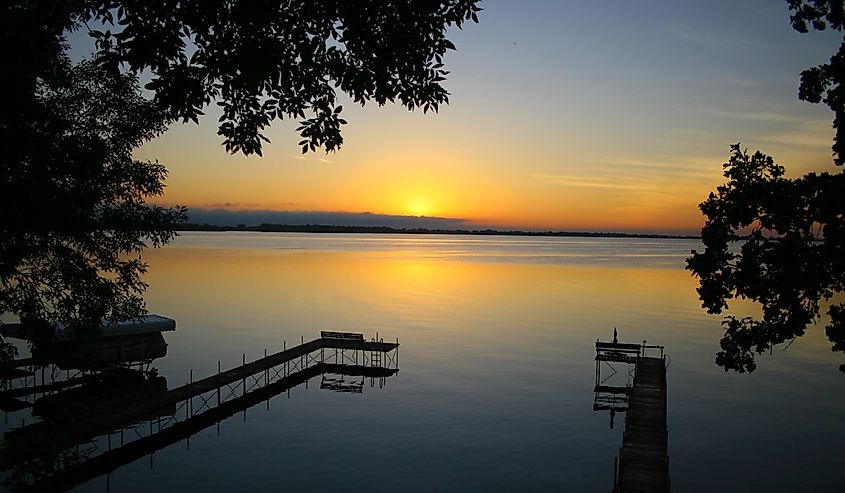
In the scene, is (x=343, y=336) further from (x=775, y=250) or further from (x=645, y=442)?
(x=775, y=250)

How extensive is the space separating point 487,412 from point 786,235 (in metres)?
24.3

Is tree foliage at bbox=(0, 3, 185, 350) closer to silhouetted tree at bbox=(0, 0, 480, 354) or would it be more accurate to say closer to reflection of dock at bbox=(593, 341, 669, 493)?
silhouetted tree at bbox=(0, 0, 480, 354)

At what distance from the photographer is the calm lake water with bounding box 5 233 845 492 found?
26094 millimetres

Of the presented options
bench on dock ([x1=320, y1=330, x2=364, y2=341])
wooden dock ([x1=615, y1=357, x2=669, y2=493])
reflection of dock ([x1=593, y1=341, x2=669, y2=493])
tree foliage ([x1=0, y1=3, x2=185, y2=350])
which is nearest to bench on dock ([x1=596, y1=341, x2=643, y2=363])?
reflection of dock ([x1=593, y1=341, x2=669, y2=493])

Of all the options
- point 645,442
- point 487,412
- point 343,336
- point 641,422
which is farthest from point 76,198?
point 343,336

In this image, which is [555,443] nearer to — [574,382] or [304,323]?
[574,382]

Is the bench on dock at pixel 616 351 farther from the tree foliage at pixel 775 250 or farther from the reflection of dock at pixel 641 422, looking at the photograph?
the tree foliage at pixel 775 250

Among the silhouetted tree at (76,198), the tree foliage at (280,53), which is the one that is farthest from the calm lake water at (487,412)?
the tree foliage at (280,53)

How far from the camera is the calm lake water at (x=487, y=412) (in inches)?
1027

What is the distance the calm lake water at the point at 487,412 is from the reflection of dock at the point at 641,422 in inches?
86.1

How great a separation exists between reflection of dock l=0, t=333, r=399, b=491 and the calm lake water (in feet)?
3.65

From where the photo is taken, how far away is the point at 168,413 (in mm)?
32781

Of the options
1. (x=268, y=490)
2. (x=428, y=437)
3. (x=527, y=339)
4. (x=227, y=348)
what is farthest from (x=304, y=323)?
(x=268, y=490)

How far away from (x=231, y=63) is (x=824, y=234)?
12.2 meters
